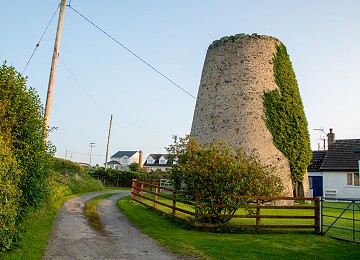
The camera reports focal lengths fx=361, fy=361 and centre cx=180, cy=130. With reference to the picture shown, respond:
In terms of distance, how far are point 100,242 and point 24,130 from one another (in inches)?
147

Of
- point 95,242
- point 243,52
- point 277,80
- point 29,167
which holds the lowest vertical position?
point 95,242

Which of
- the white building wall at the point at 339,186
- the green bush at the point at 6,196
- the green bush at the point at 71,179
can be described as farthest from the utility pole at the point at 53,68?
the white building wall at the point at 339,186

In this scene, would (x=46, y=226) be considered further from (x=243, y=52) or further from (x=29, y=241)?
(x=243, y=52)

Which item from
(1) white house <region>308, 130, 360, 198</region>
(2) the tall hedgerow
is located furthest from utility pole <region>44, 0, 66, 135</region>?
(1) white house <region>308, 130, 360, 198</region>

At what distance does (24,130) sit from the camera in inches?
373

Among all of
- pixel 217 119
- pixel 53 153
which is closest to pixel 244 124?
pixel 217 119

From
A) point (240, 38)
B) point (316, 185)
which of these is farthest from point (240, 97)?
point (316, 185)

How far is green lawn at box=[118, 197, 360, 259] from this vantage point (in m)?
9.15

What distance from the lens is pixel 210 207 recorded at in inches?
500

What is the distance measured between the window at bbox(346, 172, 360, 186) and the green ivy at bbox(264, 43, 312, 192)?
8.44 metres

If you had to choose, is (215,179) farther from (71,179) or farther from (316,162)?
(316,162)

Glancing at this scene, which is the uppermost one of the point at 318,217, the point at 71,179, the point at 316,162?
the point at 316,162

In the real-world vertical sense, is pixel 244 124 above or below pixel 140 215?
above

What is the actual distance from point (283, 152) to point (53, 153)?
14132mm
